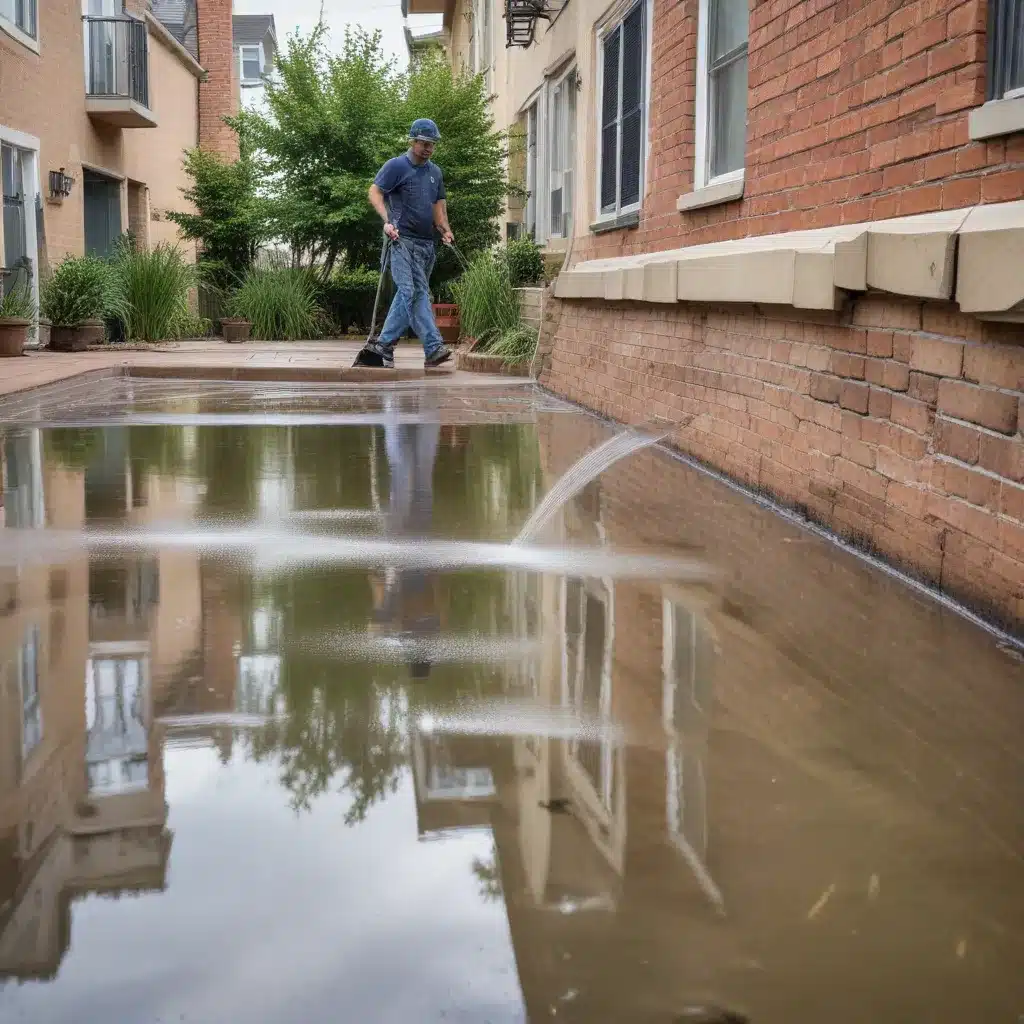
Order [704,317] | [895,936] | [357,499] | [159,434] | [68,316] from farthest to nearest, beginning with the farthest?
[68,316], [159,434], [704,317], [357,499], [895,936]

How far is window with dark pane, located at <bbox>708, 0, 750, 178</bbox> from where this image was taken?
7.67 m

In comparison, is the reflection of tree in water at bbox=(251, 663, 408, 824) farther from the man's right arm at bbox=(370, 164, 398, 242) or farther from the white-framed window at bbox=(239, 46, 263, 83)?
the white-framed window at bbox=(239, 46, 263, 83)

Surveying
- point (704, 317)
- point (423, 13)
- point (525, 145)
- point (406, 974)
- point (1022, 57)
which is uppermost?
point (423, 13)

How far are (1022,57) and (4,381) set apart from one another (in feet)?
28.2

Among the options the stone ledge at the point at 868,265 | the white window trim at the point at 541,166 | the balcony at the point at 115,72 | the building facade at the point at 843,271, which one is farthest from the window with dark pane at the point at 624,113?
the balcony at the point at 115,72

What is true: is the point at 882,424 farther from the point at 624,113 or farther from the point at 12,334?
the point at 12,334

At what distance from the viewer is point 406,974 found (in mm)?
1841

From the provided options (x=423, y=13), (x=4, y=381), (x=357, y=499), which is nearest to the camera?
(x=357, y=499)

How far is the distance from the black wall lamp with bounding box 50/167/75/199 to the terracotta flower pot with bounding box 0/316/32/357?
16.5 ft

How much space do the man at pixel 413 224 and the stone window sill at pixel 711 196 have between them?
14.1 feet

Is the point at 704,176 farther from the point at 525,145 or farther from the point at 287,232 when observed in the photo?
the point at 287,232

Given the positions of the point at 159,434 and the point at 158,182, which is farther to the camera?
the point at 158,182

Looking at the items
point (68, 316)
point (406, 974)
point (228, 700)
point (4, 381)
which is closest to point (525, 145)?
point (68, 316)

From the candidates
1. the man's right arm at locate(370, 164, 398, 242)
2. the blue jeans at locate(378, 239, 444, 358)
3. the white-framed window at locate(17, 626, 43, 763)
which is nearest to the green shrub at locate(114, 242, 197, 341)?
the blue jeans at locate(378, 239, 444, 358)
